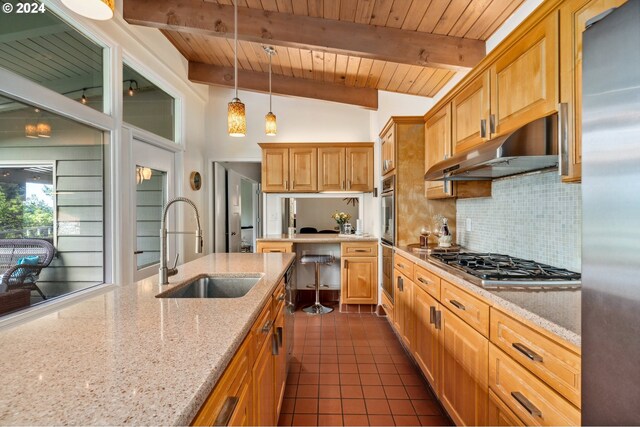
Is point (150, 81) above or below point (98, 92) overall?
above

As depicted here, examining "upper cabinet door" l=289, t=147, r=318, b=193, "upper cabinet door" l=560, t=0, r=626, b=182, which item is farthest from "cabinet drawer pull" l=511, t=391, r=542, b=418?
"upper cabinet door" l=289, t=147, r=318, b=193

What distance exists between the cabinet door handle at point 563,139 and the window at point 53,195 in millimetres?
2806

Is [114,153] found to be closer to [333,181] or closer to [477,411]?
[333,181]

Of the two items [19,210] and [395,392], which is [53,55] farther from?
[395,392]

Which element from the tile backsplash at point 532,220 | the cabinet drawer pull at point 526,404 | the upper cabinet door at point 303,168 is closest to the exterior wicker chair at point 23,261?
the cabinet drawer pull at point 526,404

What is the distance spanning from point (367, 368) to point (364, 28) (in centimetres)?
276

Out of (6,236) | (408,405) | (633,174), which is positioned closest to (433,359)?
(408,405)

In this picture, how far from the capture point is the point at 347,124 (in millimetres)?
4711

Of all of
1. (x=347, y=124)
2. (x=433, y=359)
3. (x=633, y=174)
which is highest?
(x=347, y=124)

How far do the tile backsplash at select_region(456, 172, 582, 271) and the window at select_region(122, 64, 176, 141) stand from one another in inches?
130

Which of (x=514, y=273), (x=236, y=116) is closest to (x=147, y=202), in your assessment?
(x=236, y=116)

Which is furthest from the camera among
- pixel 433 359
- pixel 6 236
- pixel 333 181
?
pixel 333 181

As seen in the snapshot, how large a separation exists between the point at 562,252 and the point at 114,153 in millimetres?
3340

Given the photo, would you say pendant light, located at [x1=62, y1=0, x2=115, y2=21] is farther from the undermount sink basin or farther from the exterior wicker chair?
the exterior wicker chair
